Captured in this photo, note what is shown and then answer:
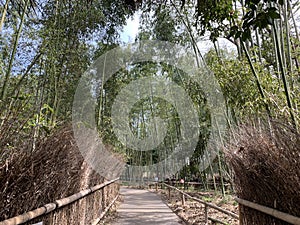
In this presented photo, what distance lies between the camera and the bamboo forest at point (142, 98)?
1660 millimetres

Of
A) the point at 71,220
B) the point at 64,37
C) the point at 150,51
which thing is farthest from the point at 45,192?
the point at 150,51

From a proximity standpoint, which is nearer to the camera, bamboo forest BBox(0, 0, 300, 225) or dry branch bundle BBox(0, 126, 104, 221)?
dry branch bundle BBox(0, 126, 104, 221)

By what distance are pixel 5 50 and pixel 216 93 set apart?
4.03 m

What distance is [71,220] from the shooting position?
2.72 m

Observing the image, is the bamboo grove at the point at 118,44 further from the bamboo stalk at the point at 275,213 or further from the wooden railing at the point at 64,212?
the bamboo stalk at the point at 275,213

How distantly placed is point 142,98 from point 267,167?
33.9ft

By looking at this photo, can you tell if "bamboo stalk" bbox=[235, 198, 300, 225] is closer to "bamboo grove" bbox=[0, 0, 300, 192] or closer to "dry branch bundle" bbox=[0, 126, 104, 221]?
"bamboo grove" bbox=[0, 0, 300, 192]

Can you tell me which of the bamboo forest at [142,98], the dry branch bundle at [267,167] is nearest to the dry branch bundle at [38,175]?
the bamboo forest at [142,98]

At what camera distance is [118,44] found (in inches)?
292

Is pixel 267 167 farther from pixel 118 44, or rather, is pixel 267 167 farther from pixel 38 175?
pixel 118 44

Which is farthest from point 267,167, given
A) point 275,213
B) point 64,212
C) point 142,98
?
point 142,98

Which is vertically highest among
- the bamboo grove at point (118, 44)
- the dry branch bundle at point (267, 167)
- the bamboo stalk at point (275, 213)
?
the bamboo grove at point (118, 44)

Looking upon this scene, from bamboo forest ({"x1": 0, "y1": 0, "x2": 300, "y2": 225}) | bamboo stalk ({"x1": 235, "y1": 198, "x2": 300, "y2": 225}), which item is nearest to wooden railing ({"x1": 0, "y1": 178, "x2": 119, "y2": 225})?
bamboo forest ({"x1": 0, "y1": 0, "x2": 300, "y2": 225})

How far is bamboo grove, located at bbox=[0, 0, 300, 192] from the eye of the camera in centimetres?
187
